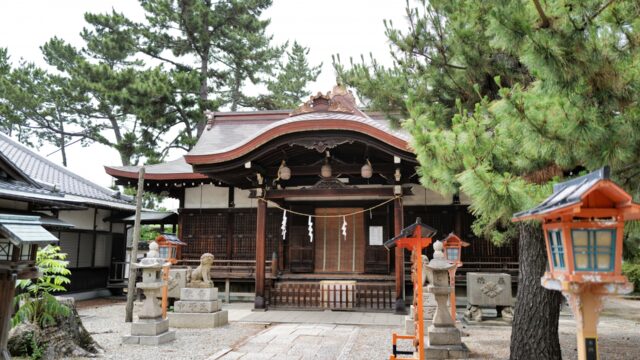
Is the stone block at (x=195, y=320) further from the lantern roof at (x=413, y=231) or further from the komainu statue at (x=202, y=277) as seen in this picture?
the lantern roof at (x=413, y=231)

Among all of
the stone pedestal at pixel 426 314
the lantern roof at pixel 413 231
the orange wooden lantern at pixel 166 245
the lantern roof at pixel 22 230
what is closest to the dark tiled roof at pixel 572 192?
the lantern roof at pixel 413 231

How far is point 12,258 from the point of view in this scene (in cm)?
522

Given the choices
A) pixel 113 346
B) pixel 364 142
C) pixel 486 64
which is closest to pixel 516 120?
pixel 486 64

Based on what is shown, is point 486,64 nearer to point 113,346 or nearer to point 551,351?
point 551,351

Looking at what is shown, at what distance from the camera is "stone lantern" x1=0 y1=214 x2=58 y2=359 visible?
5.00 m

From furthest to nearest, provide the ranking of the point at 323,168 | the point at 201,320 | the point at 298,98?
the point at 298,98
the point at 323,168
the point at 201,320

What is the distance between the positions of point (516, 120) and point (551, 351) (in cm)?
315

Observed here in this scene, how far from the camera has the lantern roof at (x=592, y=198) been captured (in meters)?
3.09

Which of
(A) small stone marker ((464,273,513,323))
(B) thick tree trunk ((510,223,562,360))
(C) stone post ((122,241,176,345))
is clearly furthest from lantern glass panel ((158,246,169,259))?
(B) thick tree trunk ((510,223,562,360))

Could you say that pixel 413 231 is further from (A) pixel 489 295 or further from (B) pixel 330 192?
(B) pixel 330 192

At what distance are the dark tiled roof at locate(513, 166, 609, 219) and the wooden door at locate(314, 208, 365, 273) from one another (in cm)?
1030

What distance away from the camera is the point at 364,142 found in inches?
416

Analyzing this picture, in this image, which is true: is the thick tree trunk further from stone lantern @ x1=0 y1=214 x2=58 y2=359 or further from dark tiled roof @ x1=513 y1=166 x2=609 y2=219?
stone lantern @ x1=0 y1=214 x2=58 y2=359

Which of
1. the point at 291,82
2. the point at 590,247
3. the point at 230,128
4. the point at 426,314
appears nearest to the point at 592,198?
the point at 590,247
